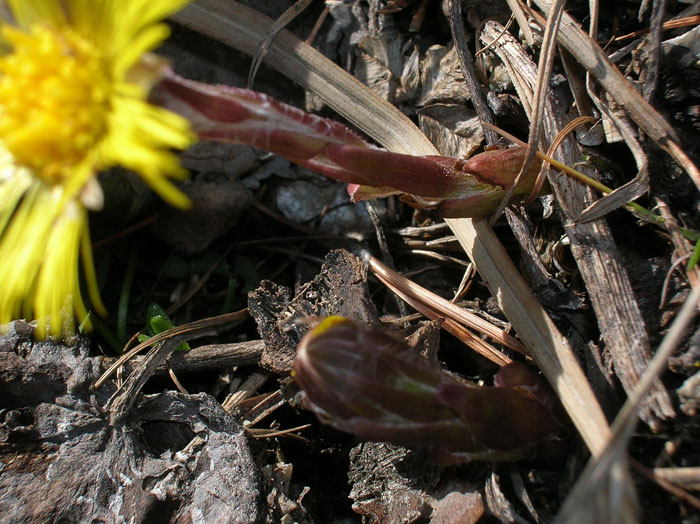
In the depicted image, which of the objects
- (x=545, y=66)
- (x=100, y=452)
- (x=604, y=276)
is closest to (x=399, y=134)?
(x=545, y=66)

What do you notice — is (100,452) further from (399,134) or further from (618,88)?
(618,88)

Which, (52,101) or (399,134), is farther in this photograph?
(399,134)

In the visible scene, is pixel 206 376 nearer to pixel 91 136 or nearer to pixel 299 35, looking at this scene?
pixel 91 136

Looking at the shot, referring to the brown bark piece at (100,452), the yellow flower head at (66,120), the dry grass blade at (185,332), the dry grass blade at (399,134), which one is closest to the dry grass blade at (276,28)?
the dry grass blade at (399,134)

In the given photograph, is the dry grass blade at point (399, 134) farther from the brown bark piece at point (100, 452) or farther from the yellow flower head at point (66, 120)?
the brown bark piece at point (100, 452)

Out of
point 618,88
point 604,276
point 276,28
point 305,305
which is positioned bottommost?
point 604,276

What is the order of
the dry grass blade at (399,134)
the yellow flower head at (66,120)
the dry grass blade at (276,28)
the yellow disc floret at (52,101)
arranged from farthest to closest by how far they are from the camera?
the dry grass blade at (276,28) < the dry grass blade at (399,134) < the yellow disc floret at (52,101) < the yellow flower head at (66,120)
